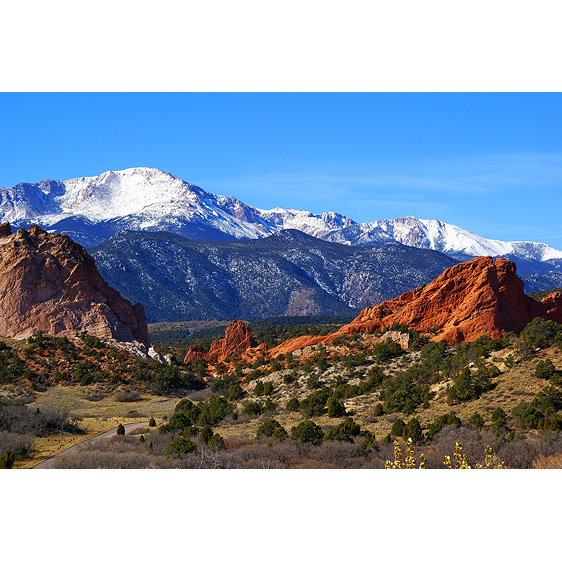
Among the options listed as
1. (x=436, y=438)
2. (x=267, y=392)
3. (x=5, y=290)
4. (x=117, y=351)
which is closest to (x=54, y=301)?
(x=5, y=290)

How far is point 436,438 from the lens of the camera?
1125 inches

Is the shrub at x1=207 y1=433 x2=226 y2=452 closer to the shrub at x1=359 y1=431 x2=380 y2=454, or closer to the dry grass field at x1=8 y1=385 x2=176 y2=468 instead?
the shrub at x1=359 y1=431 x2=380 y2=454

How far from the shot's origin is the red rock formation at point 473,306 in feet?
172

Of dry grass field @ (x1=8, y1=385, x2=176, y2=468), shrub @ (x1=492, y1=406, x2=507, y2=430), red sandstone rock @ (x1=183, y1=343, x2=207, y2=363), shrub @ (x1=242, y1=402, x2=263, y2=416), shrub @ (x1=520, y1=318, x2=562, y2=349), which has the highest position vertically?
shrub @ (x1=520, y1=318, x2=562, y2=349)

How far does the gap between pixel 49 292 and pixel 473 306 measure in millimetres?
49227

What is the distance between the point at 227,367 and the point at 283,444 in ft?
163

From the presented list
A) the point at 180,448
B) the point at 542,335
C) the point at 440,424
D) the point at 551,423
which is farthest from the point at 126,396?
the point at 551,423

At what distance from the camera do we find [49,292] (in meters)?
69.2

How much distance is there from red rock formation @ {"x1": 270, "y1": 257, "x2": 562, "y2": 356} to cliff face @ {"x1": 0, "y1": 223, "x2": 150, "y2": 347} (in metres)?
29.9

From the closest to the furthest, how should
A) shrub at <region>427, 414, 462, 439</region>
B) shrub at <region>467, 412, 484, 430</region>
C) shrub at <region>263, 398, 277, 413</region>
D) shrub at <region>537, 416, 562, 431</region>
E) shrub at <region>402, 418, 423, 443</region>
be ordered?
1. shrub at <region>537, 416, 562, 431</region>
2. shrub at <region>402, 418, 423, 443</region>
3. shrub at <region>427, 414, 462, 439</region>
4. shrub at <region>467, 412, 484, 430</region>
5. shrub at <region>263, 398, 277, 413</region>

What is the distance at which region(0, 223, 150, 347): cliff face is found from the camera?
68000 mm

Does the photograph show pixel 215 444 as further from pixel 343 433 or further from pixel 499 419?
pixel 499 419

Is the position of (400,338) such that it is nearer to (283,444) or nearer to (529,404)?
(529,404)

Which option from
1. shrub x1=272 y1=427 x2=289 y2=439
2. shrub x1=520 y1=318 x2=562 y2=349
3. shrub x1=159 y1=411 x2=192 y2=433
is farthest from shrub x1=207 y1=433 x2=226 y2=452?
shrub x1=520 y1=318 x2=562 y2=349
